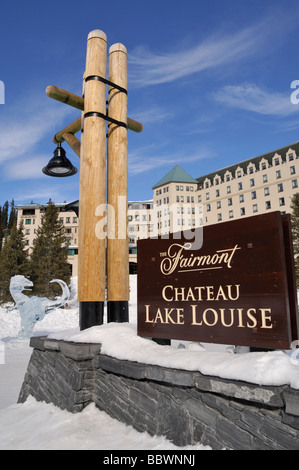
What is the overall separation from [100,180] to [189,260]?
7.51 ft

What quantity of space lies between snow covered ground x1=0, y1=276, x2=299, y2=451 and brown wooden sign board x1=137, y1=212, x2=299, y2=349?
0.66 ft

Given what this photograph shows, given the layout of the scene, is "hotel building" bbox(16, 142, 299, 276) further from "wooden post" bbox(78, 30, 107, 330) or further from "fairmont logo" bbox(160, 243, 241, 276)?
"fairmont logo" bbox(160, 243, 241, 276)

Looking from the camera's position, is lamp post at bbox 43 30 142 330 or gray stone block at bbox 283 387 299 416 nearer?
gray stone block at bbox 283 387 299 416

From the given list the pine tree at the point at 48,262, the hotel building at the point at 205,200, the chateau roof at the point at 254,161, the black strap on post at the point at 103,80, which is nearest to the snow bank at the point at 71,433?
the black strap on post at the point at 103,80

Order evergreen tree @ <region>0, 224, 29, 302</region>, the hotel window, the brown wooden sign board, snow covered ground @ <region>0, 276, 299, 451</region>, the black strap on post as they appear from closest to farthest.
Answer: snow covered ground @ <region>0, 276, 299, 451</region> < the brown wooden sign board < the black strap on post < evergreen tree @ <region>0, 224, 29, 302</region> < the hotel window

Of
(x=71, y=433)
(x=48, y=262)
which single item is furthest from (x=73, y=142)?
(x=48, y=262)

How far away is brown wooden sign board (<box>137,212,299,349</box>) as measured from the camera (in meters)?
3.09

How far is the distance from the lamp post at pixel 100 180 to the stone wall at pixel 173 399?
2.70 ft

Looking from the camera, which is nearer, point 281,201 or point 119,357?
point 119,357

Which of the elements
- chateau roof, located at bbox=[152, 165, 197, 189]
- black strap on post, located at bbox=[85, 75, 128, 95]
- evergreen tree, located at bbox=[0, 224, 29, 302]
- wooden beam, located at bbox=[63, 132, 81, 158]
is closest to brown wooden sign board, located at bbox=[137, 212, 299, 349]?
wooden beam, located at bbox=[63, 132, 81, 158]

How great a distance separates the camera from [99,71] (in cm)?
581

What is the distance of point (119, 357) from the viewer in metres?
4.06

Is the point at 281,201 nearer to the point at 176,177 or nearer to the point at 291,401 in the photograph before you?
the point at 176,177

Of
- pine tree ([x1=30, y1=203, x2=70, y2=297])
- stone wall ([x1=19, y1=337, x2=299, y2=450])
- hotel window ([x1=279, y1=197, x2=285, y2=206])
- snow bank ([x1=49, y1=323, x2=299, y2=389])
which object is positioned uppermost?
hotel window ([x1=279, y1=197, x2=285, y2=206])
